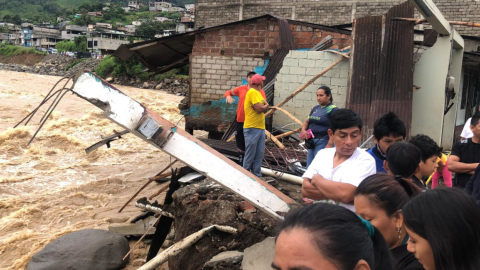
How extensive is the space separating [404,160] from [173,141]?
1582mm

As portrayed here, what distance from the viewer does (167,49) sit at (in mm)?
10711

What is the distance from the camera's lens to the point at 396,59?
7.30 meters

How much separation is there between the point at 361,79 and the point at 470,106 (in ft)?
17.8

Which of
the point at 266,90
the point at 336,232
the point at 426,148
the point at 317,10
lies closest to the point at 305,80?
the point at 266,90

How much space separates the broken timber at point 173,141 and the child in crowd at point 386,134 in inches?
31.9

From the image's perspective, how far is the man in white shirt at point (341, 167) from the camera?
2506 mm

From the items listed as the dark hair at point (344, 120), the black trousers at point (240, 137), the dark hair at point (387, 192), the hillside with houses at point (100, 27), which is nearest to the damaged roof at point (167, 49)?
the black trousers at point (240, 137)

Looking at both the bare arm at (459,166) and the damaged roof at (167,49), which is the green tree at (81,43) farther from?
the bare arm at (459,166)

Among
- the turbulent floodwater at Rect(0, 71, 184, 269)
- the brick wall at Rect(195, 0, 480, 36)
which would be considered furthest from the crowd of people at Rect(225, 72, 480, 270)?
the brick wall at Rect(195, 0, 480, 36)

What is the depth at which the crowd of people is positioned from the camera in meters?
1.11

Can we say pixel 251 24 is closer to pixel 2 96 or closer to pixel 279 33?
pixel 279 33

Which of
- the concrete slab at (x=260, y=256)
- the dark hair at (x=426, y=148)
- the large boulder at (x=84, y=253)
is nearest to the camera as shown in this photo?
the dark hair at (x=426, y=148)

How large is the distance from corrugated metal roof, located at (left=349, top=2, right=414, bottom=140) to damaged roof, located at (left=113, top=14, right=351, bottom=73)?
4.33 ft

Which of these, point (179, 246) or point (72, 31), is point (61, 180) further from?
→ point (72, 31)
